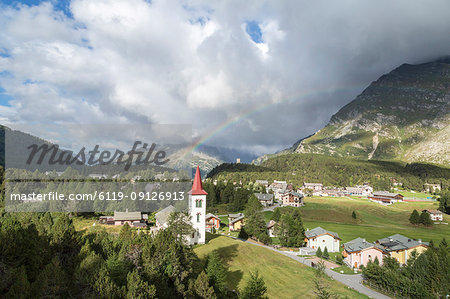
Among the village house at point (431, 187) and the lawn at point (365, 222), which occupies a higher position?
the village house at point (431, 187)

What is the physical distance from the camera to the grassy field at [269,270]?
132 ft

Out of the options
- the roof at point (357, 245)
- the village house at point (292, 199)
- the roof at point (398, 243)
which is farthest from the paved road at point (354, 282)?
the village house at point (292, 199)

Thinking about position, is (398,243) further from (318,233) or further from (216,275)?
(216,275)

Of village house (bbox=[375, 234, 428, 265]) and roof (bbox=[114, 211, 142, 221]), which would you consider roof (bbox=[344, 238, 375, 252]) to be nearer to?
village house (bbox=[375, 234, 428, 265])

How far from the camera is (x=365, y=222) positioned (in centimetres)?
10188

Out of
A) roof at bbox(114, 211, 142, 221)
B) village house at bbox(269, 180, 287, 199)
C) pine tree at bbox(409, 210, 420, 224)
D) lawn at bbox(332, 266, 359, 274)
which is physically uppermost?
village house at bbox(269, 180, 287, 199)

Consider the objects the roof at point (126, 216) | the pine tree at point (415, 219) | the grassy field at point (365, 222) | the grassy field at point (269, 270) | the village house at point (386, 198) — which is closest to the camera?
the grassy field at point (269, 270)

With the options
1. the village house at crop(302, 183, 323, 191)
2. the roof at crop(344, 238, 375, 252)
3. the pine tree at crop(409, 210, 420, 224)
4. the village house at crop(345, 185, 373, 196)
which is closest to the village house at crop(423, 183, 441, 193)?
the village house at crop(345, 185, 373, 196)

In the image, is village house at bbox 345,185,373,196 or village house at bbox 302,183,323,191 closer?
village house at bbox 345,185,373,196

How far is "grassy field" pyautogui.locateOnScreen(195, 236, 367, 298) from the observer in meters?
40.1

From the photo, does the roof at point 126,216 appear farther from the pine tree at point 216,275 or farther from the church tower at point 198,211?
the pine tree at point 216,275

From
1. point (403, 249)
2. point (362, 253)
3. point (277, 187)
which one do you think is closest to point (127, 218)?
point (362, 253)

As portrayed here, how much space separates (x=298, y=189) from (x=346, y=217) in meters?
82.9

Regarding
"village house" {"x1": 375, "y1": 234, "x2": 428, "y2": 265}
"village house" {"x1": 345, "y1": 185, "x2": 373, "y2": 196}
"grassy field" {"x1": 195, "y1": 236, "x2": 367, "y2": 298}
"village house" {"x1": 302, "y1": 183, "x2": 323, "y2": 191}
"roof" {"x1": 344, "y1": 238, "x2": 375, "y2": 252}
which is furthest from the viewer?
"village house" {"x1": 302, "y1": 183, "x2": 323, "y2": 191}
